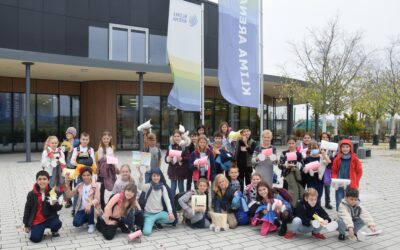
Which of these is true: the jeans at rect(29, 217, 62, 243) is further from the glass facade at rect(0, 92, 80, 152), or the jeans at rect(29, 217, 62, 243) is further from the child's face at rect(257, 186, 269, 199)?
the glass facade at rect(0, 92, 80, 152)

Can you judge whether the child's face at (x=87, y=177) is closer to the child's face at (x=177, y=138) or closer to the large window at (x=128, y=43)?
the child's face at (x=177, y=138)

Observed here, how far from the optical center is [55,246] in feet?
16.9

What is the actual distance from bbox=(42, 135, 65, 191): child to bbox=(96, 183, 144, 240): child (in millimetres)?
1511

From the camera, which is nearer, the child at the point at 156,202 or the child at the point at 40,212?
the child at the point at 40,212

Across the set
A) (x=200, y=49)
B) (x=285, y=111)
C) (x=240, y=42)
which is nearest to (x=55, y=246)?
(x=240, y=42)

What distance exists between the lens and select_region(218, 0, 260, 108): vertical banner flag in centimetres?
866

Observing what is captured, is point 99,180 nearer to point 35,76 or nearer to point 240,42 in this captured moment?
point 240,42

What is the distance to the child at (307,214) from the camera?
5.46 m

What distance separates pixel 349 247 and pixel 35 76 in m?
16.8

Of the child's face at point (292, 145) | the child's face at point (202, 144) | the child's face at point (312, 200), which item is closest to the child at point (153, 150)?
the child's face at point (202, 144)

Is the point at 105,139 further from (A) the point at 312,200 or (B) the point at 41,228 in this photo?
(A) the point at 312,200

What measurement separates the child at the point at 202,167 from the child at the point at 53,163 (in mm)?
2393

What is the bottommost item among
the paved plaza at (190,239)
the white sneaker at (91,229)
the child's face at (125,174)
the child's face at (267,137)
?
the paved plaza at (190,239)

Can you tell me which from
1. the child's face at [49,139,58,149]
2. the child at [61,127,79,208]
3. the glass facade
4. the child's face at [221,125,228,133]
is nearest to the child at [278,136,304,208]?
the child's face at [221,125,228,133]
